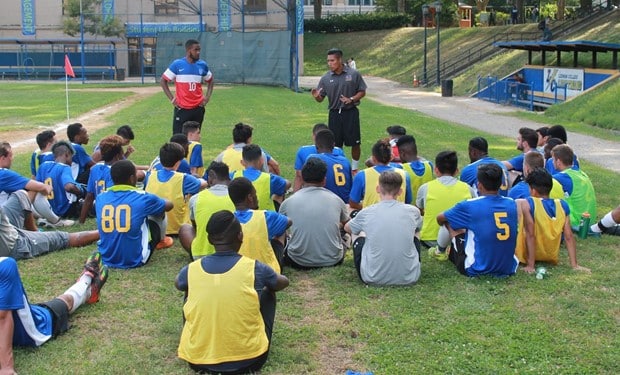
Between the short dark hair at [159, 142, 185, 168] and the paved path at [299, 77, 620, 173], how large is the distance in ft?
29.8

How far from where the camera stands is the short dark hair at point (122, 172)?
7199mm

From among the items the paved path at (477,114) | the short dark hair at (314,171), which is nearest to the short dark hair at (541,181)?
the short dark hair at (314,171)

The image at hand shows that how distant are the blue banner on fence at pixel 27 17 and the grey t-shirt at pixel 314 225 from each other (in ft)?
165

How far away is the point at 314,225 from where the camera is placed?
7.11 m

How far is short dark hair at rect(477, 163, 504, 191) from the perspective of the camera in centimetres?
675

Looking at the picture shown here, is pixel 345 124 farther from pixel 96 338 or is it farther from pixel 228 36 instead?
pixel 228 36

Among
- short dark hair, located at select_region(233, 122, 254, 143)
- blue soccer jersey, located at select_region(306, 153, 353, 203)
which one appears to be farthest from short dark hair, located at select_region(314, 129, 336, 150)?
short dark hair, located at select_region(233, 122, 254, 143)

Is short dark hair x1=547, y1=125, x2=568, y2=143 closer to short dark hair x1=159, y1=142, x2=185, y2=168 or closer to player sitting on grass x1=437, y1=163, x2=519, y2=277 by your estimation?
player sitting on grass x1=437, y1=163, x2=519, y2=277

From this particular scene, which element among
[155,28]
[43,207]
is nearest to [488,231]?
[43,207]

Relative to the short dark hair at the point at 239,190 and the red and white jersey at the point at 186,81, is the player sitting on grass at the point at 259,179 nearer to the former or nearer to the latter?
the short dark hair at the point at 239,190

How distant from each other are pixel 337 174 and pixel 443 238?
6.32ft

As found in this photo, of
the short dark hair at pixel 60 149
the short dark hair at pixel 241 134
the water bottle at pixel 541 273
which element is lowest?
the water bottle at pixel 541 273

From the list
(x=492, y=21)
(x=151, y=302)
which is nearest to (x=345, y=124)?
(x=151, y=302)

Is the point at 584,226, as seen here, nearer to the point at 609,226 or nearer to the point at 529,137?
the point at 609,226
